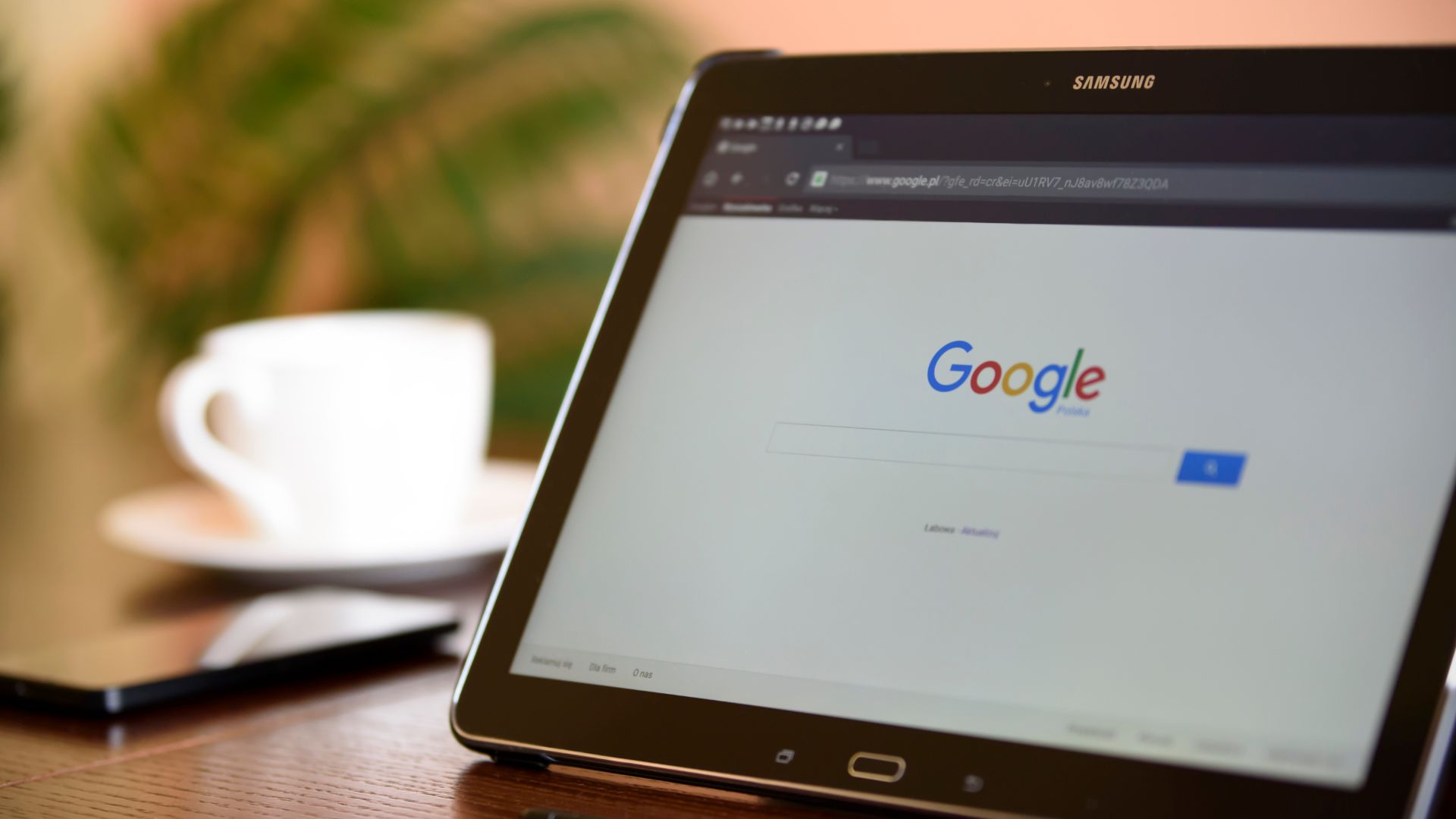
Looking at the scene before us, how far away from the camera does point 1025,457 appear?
383mm

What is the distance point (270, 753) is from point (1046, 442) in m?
0.27

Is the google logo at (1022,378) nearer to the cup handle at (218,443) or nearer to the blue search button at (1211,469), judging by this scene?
the blue search button at (1211,469)

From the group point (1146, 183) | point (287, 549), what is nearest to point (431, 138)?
point (287, 549)

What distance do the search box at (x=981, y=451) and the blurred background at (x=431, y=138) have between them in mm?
845

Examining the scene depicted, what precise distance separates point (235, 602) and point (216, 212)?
1.03 meters

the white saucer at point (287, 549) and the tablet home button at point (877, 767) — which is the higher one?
the tablet home button at point (877, 767)

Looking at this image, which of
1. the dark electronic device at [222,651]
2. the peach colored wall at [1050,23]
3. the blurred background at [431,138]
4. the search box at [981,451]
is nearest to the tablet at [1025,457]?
the search box at [981,451]

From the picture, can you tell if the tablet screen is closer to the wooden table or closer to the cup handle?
the wooden table

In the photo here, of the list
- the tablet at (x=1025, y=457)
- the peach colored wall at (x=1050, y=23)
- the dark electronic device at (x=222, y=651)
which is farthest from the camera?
the peach colored wall at (x=1050, y=23)

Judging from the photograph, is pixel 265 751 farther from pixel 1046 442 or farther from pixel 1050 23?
pixel 1050 23

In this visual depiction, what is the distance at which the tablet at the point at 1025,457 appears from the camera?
341 mm

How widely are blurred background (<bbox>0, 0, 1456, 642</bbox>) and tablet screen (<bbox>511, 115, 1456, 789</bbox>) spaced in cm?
82

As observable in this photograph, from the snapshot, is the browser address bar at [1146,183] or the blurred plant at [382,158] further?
the blurred plant at [382,158]

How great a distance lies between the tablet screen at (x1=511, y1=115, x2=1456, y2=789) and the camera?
13.6 inches
